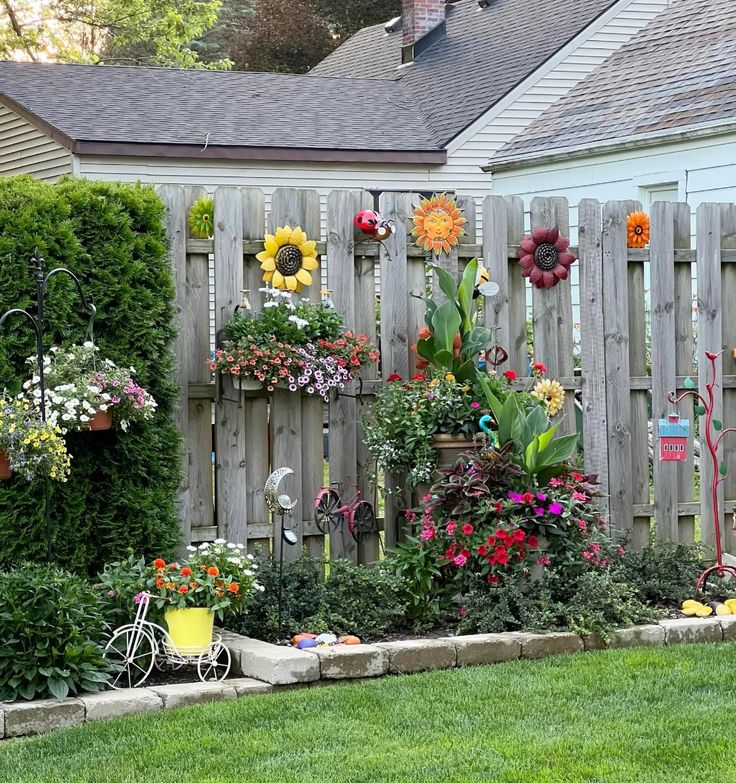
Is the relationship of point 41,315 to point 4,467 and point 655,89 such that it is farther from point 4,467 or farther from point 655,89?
point 655,89

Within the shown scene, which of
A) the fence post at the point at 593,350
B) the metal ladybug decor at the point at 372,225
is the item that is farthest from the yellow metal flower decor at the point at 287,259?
the fence post at the point at 593,350

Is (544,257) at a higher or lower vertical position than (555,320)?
higher

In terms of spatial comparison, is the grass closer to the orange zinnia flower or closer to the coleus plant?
the coleus plant

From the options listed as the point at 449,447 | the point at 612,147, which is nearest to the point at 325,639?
the point at 449,447

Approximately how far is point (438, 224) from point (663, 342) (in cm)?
141

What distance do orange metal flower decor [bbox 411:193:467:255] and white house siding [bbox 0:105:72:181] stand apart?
8.67m

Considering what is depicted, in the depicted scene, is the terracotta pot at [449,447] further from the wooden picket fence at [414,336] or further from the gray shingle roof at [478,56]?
the gray shingle roof at [478,56]

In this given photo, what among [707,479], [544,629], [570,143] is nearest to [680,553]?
[707,479]

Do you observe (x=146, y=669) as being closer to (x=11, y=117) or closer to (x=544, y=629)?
(x=544, y=629)

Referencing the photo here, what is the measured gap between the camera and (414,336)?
6.23 m

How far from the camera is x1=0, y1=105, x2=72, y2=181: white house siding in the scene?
1423 cm

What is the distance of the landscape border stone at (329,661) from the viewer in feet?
14.0

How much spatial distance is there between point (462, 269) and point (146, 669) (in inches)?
102

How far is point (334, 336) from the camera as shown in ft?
19.0
